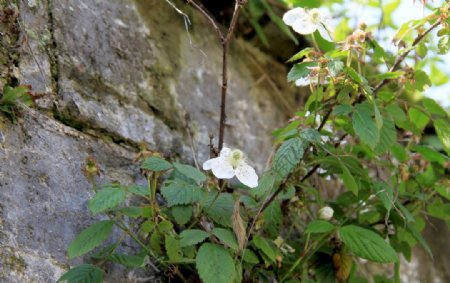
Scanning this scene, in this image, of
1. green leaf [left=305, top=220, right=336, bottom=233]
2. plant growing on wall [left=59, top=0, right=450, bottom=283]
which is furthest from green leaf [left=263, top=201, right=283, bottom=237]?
green leaf [left=305, top=220, right=336, bottom=233]

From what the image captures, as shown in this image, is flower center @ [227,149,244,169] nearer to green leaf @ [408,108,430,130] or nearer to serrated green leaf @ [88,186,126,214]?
serrated green leaf @ [88,186,126,214]

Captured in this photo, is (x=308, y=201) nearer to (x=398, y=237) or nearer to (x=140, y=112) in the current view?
(x=398, y=237)

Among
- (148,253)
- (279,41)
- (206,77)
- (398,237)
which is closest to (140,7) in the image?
(206,77)

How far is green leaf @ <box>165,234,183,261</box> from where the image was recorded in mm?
1224

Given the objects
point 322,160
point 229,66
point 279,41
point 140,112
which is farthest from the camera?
point 279,41

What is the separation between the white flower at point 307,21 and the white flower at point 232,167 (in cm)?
34

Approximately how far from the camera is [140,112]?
1.56 m

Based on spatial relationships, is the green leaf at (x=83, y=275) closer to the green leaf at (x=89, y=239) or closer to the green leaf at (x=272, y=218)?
the green leaf at (x=89, y=239)

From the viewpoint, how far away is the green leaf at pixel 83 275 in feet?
3.57

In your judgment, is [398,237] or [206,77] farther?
[206,77]

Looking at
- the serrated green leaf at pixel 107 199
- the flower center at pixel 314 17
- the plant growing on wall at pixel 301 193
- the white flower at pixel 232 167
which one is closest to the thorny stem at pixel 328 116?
the plant growing on wall at pixel 301 193

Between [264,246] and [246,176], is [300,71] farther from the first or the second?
[264,246]

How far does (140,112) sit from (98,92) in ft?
0.45

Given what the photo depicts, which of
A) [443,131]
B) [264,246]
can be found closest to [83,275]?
[264,246]
